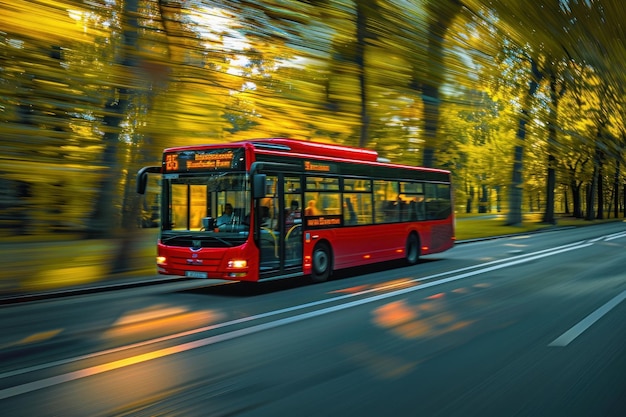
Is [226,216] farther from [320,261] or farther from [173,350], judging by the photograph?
[173,350]

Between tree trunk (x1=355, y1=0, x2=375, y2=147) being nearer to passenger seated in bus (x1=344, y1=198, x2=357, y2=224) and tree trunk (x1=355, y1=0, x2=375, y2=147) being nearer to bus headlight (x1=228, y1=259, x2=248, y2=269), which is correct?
bus headlight (x1=228, y1=259, x2=248, y2=269)

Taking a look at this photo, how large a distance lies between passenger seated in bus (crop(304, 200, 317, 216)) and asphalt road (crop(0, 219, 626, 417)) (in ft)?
5.18

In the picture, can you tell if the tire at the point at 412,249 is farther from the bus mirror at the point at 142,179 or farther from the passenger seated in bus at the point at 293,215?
the bus mirror at the point at 142,179

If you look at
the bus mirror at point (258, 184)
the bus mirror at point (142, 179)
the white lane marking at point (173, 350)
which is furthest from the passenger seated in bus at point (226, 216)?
the white lane marking at point (173, 350)

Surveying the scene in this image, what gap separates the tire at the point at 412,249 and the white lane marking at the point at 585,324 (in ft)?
22.8

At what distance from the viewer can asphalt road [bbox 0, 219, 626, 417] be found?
4.77m

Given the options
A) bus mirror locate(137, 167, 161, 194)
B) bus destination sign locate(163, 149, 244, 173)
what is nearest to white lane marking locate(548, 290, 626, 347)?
bus destination sign locate(163, 149, 244, 173)

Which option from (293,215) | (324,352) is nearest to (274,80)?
(324,352)

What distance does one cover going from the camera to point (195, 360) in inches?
248

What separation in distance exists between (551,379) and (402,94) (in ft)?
11.0

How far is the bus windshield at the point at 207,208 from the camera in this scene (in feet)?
37.8

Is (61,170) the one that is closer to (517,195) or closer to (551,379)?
(551,379)

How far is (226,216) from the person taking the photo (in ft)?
38.0

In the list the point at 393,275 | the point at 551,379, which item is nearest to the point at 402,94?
the point at 551,379
